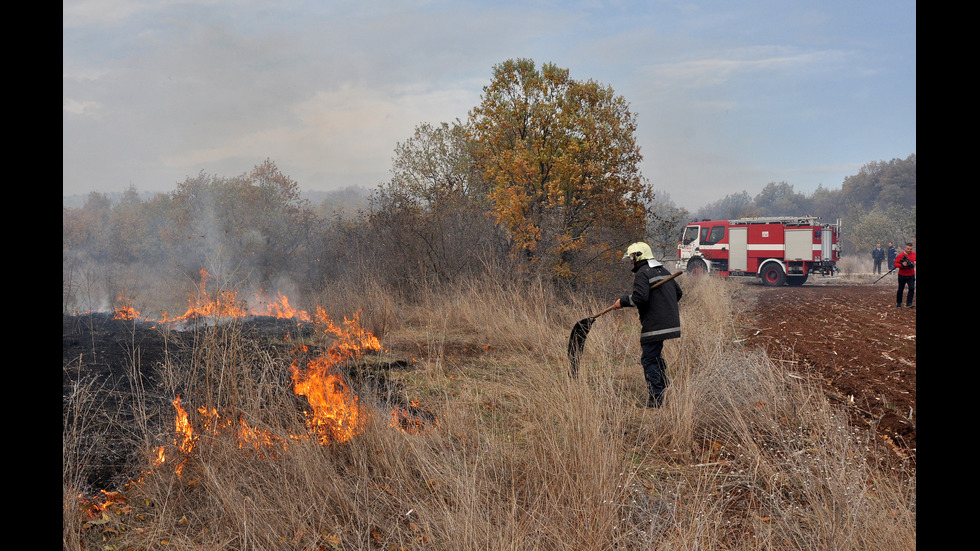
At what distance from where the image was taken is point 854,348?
884 cm

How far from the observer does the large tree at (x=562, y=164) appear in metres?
12.8

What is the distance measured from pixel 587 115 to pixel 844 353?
25.3 feet

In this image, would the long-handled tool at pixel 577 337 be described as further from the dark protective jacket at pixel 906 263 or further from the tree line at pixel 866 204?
the tree line at pixel 866 204

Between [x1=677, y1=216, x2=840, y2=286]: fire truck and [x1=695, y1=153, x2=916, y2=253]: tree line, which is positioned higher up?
[x1=695, y1=153, x2=916, y2=253]: tree line

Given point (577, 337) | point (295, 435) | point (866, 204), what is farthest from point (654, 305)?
point (866, 204)

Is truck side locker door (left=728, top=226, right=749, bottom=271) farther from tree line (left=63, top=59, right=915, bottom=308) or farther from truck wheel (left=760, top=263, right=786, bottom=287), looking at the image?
tree line (left=63, top=59, right=915, bottom=308)

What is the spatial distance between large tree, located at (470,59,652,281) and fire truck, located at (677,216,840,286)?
1016cm

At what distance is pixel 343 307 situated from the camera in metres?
10.1

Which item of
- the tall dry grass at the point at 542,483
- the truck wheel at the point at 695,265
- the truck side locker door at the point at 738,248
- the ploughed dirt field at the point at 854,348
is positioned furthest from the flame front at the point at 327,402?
the truck side locker door at the point at 738,248

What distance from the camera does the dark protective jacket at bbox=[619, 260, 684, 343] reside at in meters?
5.67

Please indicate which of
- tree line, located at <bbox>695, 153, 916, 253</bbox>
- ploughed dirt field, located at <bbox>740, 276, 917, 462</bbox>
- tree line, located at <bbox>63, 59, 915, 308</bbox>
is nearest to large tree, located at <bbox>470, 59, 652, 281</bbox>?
tree line, located at <bbox>63, 59, 915, 308</bbox>

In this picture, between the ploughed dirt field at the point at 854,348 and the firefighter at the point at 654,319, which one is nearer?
the ploughed dirt field at the point at 854,348
